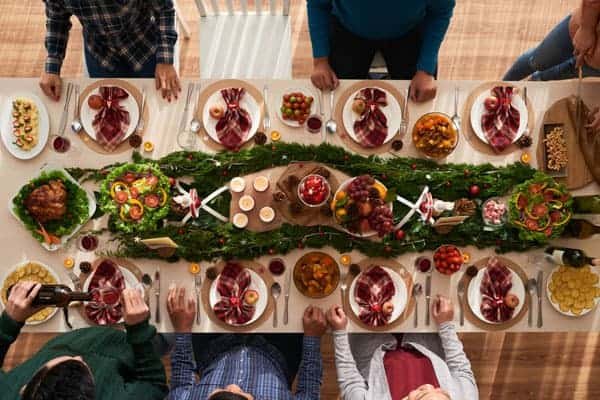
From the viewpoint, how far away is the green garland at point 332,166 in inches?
78.9

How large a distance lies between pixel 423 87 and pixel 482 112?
11.0 inches

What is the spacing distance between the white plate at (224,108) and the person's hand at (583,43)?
1.28m

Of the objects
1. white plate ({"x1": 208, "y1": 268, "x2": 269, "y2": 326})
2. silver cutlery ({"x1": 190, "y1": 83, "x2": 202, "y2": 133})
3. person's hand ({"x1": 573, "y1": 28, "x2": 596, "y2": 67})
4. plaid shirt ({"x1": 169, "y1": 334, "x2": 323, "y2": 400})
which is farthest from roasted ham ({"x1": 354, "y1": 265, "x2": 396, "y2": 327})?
person's hand ({"x1": 573, "y1": 28, "x2": 596, "y2": 67})

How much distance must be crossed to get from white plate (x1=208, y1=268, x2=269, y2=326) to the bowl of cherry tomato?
718 millimetres

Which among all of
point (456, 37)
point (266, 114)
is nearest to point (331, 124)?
point (266, 114)

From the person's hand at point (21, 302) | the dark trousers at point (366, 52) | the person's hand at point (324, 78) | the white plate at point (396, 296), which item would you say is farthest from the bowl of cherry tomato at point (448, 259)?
the person's hand at point (21, 302)

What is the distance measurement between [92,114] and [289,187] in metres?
0.90

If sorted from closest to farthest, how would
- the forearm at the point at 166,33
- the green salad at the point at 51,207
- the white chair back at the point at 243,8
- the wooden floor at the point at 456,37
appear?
the green salad at the point at 51,207 → the forearm at the point at 166,33 → the white chair back at the point at 243,8 → the wooden floor at the point at 456,37

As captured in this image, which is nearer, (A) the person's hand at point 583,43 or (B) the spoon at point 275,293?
(A) the person's hand at point 583,43

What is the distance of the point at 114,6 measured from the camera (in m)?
2.02

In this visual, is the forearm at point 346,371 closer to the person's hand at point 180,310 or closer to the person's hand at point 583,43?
the person's hand at point 180,310

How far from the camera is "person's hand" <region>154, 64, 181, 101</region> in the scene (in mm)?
2109

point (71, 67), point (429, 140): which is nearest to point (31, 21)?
point (71, 67)

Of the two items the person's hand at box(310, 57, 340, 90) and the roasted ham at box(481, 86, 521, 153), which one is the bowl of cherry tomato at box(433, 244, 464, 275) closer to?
the roasted ham at box(481, 86, 521, 153)
